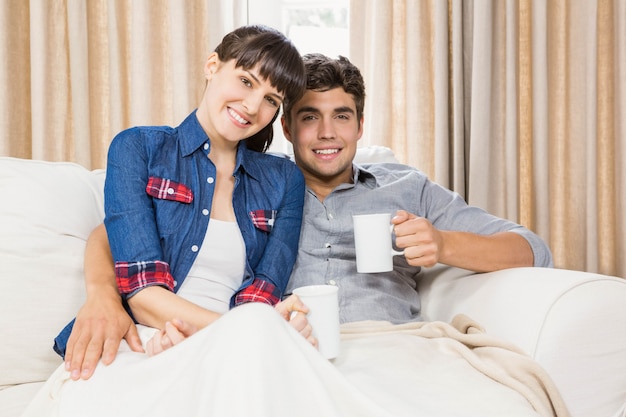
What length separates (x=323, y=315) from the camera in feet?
3.51

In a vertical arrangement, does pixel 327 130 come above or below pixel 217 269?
above

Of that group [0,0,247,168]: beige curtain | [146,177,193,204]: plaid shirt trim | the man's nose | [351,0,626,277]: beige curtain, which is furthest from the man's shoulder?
[0,0,247,168]: beige curtain

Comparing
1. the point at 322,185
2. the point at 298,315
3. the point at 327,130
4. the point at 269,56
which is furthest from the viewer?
the point at 322,185

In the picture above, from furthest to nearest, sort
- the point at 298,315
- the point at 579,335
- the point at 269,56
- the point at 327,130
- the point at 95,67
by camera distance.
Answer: the point at 95,67 < the point at 327,130 < the point at 269,56 < the point at 579,335 < the point at 298,315

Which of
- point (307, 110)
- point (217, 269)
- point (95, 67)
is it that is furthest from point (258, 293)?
A: point (95, 67)

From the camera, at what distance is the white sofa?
120 centimetres

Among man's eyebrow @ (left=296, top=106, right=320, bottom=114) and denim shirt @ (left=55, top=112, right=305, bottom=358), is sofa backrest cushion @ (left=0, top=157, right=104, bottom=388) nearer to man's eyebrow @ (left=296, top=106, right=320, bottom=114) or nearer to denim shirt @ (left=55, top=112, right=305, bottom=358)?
denim shirt @ (left=55, top=112, right=305, bottom=358)

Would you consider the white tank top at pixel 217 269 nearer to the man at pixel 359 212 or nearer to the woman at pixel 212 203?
the woman at pixel 212 203

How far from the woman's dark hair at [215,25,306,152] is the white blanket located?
2.05ft

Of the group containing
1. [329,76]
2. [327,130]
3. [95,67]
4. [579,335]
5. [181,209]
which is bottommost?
[579,335]

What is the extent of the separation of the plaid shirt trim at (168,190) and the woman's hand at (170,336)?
39 cm

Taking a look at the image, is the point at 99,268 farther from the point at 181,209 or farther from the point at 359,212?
the point at 359,212

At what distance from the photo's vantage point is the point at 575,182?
101 inches

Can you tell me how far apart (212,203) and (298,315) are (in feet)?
1.68
